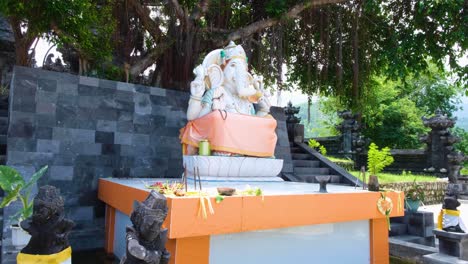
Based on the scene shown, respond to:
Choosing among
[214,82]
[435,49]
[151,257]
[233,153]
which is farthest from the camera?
[435,49]

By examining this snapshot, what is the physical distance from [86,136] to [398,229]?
17.1 ft

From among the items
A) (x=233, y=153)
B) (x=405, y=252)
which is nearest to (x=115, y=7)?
(x=233, y=153)

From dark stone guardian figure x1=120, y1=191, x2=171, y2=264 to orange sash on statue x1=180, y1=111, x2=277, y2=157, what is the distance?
2567 mm

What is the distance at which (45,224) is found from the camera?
2.38m

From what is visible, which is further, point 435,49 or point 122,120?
point 435,49

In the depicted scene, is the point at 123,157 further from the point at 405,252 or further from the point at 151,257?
the point at 405,252

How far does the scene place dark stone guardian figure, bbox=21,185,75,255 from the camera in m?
2.33

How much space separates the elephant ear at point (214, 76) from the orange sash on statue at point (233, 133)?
0.54 metres

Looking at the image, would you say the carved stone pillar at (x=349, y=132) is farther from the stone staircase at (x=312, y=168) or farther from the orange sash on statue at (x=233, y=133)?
the orange sash on statue at (x=233, y=133)

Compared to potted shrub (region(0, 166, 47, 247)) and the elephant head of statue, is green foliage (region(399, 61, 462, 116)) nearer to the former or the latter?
the elephant head of statue

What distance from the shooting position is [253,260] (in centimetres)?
289

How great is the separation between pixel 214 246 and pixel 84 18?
15.5ft

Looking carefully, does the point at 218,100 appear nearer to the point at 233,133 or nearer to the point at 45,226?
the point at 233,133

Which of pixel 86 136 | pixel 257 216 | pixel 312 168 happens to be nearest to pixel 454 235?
pixel 257 216
